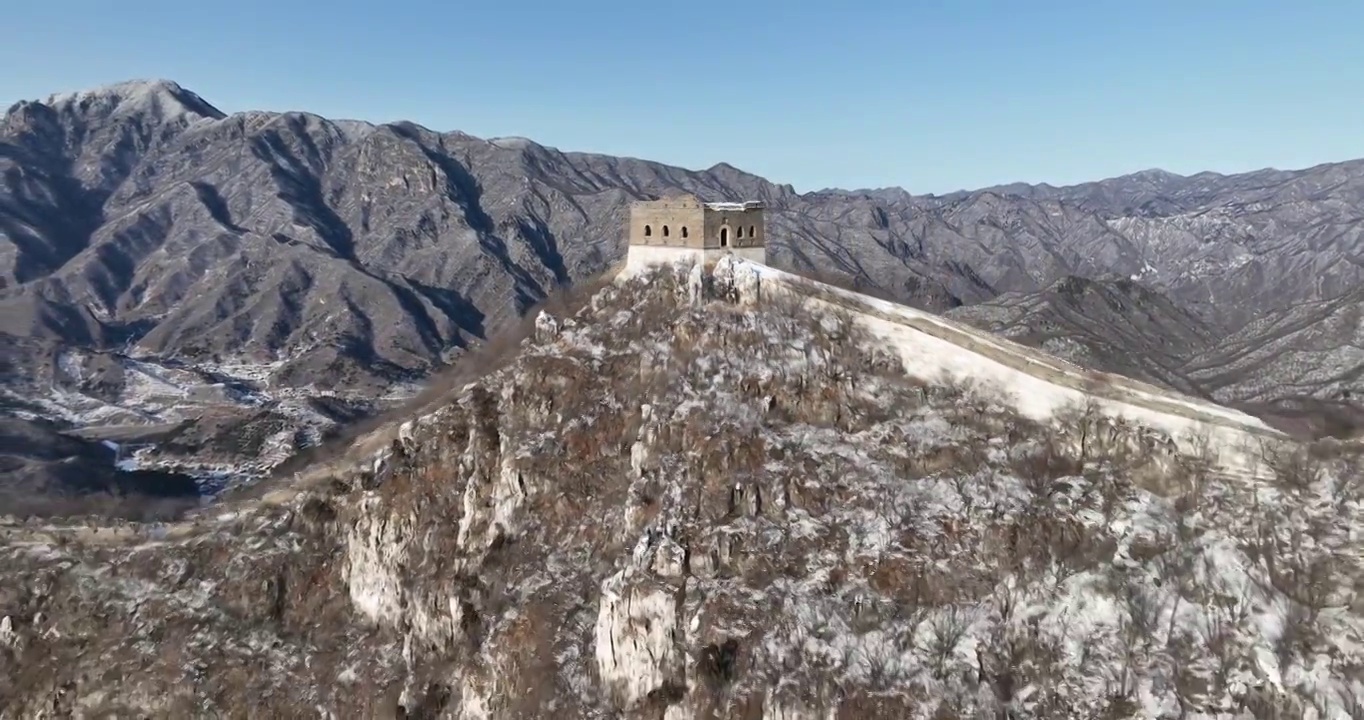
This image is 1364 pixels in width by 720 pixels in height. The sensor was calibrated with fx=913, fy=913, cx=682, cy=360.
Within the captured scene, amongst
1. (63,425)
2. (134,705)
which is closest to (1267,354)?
(134,705)

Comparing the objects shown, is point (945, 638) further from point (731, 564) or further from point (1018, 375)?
point (1018, 375)

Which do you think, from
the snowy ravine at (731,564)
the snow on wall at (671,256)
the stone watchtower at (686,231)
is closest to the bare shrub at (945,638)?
the snowy ravine at (731,564)

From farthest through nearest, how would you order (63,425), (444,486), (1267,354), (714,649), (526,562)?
(1267,354) < (63,425) < (444,486) < (526,562) < (714,649)

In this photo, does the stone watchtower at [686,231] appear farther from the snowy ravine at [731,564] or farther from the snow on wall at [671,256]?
the snowy ravine at [731,564]

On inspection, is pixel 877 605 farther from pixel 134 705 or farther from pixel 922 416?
pixel 134 705

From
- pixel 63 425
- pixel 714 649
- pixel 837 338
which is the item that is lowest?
pixel 63 425

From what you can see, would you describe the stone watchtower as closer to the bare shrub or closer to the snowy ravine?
the snowy ravine
